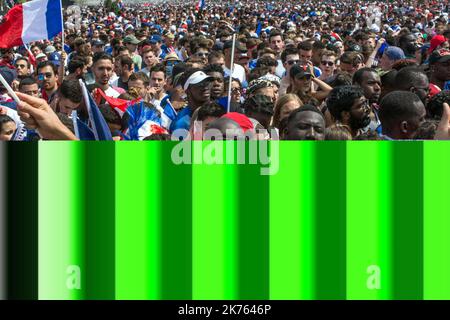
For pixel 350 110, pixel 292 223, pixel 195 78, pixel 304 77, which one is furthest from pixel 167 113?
pixel 292 223

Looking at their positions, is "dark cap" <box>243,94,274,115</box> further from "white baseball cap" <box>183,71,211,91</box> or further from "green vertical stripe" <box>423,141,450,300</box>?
"green vertical stripe" <box>423,141,450,300</box>

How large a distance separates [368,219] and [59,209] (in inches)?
55.5

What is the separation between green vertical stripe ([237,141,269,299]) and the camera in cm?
416

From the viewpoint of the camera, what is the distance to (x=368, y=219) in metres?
4.18

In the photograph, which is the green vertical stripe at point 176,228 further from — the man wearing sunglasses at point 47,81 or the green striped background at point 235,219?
the man wearing sunglasses at point 47,81

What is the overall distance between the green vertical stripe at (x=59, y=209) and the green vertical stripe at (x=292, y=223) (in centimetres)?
88

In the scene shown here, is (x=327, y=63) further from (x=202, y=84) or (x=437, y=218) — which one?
(x=437, y=218)

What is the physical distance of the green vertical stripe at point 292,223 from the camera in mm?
4148

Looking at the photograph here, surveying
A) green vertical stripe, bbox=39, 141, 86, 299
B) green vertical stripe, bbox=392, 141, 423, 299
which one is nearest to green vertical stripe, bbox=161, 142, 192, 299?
green vertical stripe, bbox=39, 141, 86, 299

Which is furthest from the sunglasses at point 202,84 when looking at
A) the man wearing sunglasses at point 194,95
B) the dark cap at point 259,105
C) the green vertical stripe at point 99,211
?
the green vertical stripe at point 99,211

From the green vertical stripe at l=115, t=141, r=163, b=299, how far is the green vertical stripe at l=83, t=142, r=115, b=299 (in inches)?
1.3

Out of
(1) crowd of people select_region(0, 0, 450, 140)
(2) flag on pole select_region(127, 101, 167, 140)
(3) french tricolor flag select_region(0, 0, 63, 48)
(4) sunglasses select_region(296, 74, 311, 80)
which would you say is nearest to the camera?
(1) crowd of people select_region(0, 0, 450, 140)
